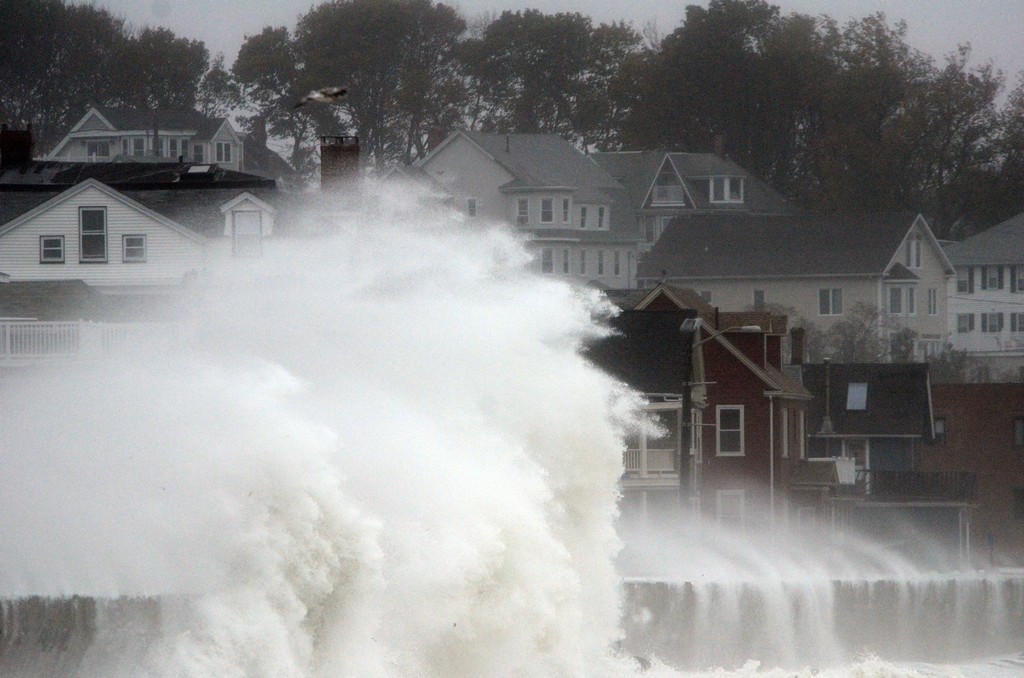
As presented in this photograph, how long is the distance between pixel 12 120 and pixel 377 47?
68.5 ft

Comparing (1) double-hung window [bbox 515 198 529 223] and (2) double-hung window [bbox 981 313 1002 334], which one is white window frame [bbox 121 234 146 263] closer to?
(1) double-hung window [bbox 515 198 529 223]

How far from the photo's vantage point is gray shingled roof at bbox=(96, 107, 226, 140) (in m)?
95.9

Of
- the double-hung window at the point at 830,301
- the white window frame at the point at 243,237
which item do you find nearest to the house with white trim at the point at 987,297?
the double-hung window at the point at 830,301

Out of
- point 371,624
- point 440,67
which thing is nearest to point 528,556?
point 371,624

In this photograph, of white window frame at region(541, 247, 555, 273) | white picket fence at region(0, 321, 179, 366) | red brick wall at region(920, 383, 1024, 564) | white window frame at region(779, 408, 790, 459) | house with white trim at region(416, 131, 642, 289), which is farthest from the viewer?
house with white trim at region(416, 131, 642, 289)

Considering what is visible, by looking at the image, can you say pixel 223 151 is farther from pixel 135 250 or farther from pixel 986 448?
pixel 135 250

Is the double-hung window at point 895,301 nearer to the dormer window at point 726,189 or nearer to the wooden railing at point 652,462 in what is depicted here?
the dormer window at point 726,189

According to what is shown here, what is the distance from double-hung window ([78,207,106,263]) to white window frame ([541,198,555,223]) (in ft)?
121

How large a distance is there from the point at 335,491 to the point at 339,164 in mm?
23874

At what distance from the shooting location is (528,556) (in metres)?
25.3

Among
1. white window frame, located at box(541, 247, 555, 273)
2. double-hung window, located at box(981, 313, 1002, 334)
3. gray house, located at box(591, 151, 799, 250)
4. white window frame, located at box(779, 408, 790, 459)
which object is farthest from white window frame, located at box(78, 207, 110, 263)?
double-hung window, located at box(981, 313, 1002, 334)

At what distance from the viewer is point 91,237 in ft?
159

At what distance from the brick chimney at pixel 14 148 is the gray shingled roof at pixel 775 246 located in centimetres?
3232

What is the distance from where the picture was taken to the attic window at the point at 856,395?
2514 inches
